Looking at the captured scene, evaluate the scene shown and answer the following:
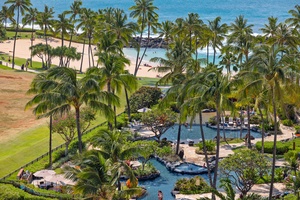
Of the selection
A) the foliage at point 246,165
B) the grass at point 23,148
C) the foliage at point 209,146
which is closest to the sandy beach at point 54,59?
the grass at point 23,148

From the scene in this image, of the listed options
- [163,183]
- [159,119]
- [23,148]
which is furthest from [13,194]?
[159,119]

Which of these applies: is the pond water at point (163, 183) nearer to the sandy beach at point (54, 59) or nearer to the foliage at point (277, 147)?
the foliage at point (277, 147)

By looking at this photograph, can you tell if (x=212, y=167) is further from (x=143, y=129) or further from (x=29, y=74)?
(x=29, y=74)

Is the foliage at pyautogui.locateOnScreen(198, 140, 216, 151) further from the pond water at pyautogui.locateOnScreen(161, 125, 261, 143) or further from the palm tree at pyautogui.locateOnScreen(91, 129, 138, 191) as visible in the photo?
the palm tree at pyautogui.locateOnScreen(91, 129, 138, 191)

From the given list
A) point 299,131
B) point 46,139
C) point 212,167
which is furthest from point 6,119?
point 299,131

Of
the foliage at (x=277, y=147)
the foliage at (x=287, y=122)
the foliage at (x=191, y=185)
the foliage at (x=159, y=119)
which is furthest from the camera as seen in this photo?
the foliage at (x=287, y=122)

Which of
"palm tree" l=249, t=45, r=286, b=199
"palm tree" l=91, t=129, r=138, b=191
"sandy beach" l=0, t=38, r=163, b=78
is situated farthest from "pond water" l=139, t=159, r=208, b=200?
"sandy beach" l=0, t=38, r=163, b=78
